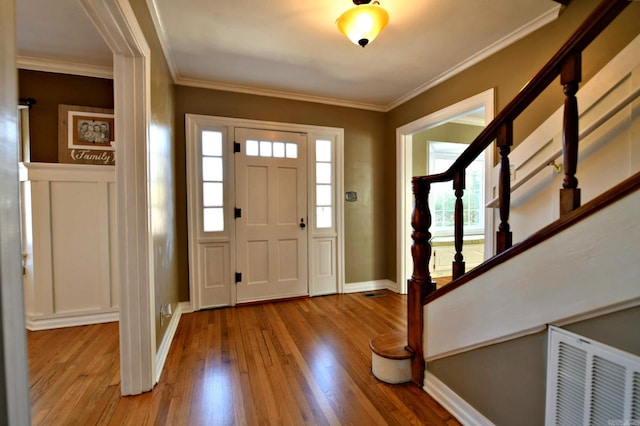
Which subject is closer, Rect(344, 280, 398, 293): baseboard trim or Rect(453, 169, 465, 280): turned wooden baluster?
Rect(453, 169, 465, 280): turned wooden baluster

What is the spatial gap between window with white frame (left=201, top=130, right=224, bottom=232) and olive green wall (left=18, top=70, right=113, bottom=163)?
114 centimetres

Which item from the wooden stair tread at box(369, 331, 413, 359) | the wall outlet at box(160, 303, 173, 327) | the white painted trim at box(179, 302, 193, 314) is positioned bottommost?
the white painted trim at box(179, 302, 193, 314)

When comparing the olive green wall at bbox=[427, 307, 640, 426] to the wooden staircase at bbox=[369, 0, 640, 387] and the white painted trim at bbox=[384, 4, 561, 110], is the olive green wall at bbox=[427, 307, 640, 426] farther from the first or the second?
the white painted trim at bbox=[384, 4, 561, 110]

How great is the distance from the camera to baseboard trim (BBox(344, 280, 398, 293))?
360cm

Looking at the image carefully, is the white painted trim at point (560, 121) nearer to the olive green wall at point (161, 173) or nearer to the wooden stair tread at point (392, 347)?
the wooden stair tread at point (392, 347)

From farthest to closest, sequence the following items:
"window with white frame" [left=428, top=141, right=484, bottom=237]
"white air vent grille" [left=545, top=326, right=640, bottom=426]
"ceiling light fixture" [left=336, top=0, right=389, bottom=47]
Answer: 1. "window with white frame" [left=428, top=141, right=484, bottom=237]
2. "ceiling light fixture" [left=336, top=0, right=389, bottom=47]
3. "white air vent grille" [left=545, top=326, right=640, bottom=426]

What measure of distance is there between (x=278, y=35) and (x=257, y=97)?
1103mm

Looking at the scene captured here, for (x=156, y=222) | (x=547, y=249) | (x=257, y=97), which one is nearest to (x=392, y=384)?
(x=547, y=249)

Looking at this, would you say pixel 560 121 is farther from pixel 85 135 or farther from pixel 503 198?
pixel 85 135

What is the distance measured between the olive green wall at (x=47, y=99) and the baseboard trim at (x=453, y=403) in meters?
3.59

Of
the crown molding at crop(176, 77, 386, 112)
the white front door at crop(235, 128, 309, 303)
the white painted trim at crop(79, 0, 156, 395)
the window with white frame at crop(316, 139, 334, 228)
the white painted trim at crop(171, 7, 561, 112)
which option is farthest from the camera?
the window with white frame at crop(316, 139, 334, 228)

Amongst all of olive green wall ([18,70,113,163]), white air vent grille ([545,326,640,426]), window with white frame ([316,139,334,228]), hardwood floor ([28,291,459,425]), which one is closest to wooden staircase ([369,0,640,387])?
hardwood floor ([28,291,459,425])

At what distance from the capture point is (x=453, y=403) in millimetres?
1483

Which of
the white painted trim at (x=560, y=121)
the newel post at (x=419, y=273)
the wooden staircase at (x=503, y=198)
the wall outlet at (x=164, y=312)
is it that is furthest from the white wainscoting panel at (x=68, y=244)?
the white painted trim at (x=560, y=121)
